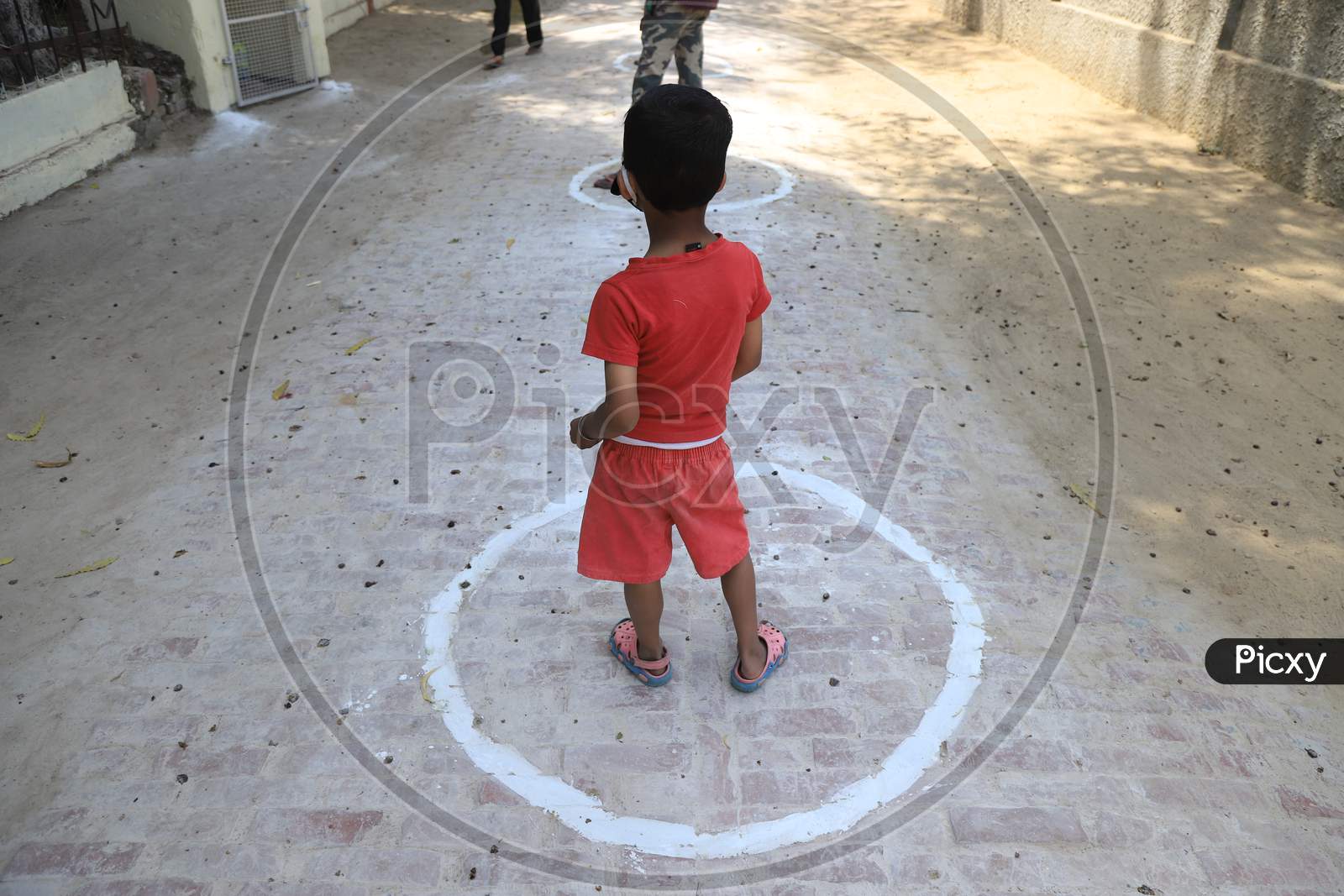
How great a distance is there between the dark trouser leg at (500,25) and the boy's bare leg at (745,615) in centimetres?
966

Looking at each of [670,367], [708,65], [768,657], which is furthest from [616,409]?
[708,65]

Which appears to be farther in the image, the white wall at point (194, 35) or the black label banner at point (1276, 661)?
the white wall at point (194, 35)

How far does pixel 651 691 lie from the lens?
302 centimetres

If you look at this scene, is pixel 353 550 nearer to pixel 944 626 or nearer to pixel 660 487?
pixel 660 487

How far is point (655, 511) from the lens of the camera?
262cm

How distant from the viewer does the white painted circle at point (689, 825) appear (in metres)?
2.56

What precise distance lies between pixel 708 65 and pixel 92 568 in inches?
366

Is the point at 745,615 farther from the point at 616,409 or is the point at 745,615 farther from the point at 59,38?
the point at 59,38

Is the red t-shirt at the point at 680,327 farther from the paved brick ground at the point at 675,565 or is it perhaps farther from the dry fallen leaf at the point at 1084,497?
the dry fallen leaf at the point at 1084,497

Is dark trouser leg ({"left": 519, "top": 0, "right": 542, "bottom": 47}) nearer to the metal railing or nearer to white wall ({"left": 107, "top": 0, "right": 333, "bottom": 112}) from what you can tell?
white wall ({"left": 107, "top": 0, "right": 333, "bottom": 112})

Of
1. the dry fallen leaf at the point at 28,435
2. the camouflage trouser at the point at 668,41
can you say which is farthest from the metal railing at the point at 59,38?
the camouflage trouser at the point at 668,41

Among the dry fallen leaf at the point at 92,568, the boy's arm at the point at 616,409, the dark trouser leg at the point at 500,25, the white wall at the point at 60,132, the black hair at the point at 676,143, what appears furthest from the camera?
the dark trouser leg at the point at 500,25

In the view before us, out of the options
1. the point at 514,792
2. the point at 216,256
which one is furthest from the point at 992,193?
the point at 514,792

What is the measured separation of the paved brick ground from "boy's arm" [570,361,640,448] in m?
1.02
